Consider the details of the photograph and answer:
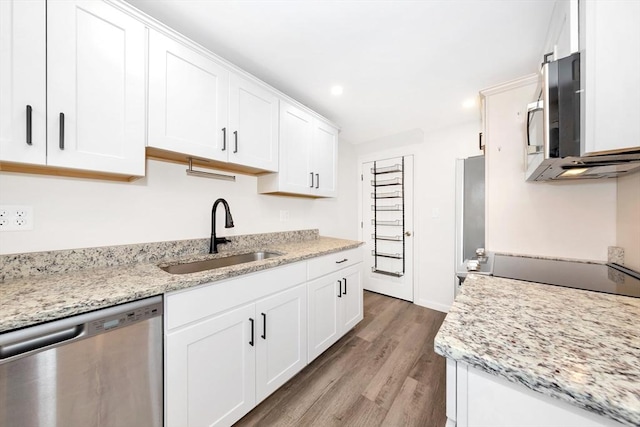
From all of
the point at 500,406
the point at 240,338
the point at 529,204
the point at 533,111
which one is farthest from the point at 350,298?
the point at 533,111

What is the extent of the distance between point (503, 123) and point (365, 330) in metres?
2.27

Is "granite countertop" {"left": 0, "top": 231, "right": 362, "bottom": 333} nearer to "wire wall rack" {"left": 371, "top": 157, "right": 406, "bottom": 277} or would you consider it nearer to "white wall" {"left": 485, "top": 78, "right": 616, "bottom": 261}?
"white wall" {"left": 485, "top": 78, "right": 616, "bottom": 261}

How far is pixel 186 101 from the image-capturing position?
1380mm

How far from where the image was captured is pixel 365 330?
2.41 meters

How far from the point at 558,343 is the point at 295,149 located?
1.98 m

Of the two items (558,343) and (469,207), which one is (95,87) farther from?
(469,207)

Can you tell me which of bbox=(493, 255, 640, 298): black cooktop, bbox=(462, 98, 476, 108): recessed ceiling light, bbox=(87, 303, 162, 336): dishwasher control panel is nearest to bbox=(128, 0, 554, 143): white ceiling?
bbox=(462, 98, 476, 108): recessed ceiling light

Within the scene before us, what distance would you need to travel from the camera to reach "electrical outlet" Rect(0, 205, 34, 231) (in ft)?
3.50

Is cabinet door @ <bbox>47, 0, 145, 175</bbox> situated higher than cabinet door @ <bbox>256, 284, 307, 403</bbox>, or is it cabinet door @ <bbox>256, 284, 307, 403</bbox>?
cabinet door @ <bbox>47, 0, 145, 175</bbox>

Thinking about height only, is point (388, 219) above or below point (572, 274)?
above

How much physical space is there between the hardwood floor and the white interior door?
0.96 meters

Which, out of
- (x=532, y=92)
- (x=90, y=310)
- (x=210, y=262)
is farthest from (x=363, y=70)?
(x=90, y=310)

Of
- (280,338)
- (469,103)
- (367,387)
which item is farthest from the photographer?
(469,103)

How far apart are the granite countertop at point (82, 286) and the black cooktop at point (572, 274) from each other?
1.41 meters
